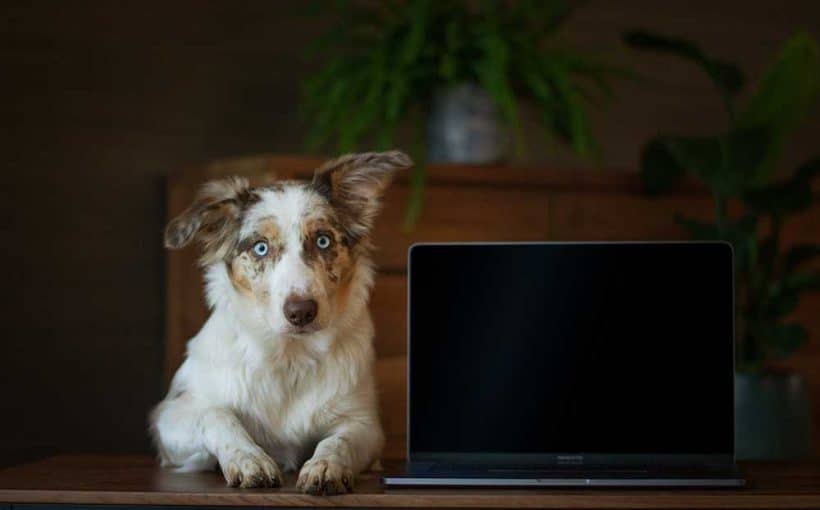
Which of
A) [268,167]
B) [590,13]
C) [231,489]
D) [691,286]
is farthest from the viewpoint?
[590,13]

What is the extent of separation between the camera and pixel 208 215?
1719 mm

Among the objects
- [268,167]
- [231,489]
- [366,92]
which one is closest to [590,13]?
[366,92]

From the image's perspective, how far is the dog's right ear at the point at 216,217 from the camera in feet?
5.57

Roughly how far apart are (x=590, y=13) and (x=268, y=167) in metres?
1.43

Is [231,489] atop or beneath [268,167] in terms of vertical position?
beneath

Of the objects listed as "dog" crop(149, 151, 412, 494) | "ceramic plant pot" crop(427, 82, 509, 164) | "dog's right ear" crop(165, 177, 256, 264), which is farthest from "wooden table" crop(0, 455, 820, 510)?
"ceramic plant pot" crop(427, 82, 509, 164)

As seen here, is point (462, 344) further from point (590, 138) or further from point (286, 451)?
point (590, 138)

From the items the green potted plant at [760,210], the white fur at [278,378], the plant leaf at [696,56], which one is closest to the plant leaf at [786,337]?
the green potted plant at [760,210]

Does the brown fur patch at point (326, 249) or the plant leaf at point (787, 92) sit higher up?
the plant leaf at point (787, 92)

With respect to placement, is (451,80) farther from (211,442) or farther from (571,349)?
(211,442)

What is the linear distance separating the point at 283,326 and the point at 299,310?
0.11ft

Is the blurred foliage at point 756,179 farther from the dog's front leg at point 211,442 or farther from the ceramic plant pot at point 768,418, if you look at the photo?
the dog's front leg at point 211,442

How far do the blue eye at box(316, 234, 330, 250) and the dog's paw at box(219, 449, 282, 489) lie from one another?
0.95 ft

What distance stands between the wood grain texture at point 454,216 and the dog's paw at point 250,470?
3.77ft
